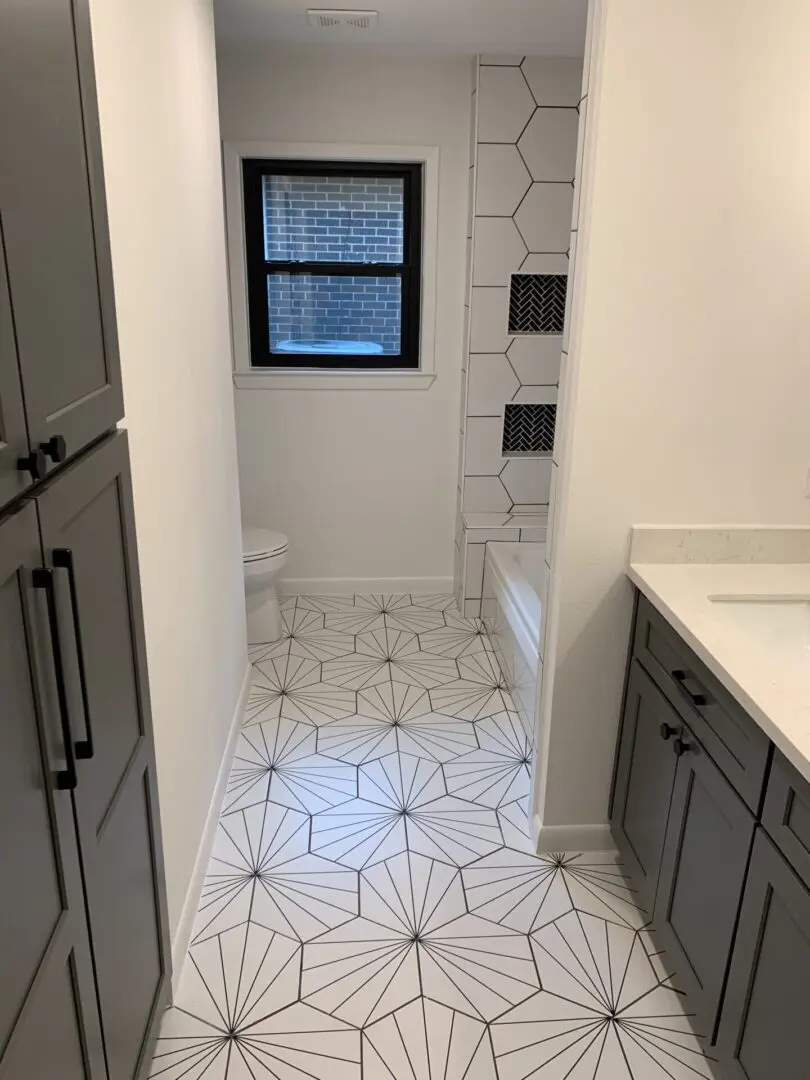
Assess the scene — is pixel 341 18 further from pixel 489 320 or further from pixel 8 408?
pixel 8 408

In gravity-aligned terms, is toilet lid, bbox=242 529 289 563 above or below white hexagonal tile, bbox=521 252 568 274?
below

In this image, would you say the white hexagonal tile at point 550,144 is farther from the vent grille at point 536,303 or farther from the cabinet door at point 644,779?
the cabinet door at point 644,779

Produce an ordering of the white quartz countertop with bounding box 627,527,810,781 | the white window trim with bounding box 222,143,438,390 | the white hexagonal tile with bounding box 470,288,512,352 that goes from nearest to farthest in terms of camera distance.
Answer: the white quartz countertop with bounding box 627,527,810,781
the white window trim with bounding box 222,143,438,390
the white hexagonal tile with bounding box 470,288,512,352

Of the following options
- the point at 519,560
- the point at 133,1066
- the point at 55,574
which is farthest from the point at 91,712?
the point at 519,560

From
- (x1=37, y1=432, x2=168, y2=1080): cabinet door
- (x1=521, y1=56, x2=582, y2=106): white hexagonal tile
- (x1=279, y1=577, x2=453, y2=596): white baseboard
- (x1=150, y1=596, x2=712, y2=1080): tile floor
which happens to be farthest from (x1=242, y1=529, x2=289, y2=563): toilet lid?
(x1=521, y1=56, x2=582, y2=106): white hexagonal tile

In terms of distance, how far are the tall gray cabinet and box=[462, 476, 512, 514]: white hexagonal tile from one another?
2.44 m

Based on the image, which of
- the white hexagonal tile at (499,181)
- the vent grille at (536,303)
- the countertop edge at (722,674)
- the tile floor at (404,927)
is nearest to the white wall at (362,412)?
the white hexagonal tile at (499,181)

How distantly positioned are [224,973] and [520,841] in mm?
873

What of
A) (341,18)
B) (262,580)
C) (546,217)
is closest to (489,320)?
(546,217)

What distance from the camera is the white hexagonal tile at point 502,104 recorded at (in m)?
3.16

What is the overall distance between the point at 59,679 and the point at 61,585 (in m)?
0.12

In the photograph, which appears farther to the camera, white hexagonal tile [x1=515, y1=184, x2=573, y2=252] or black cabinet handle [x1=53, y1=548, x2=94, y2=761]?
white hexagonal tile [x1=515, y1=184, x2=573, y2=252]

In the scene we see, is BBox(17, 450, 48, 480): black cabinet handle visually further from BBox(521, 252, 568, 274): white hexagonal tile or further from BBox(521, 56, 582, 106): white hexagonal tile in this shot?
BBox(521, 56, 582, 106): white hexagonal tile

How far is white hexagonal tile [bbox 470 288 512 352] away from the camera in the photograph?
11.2 feet
